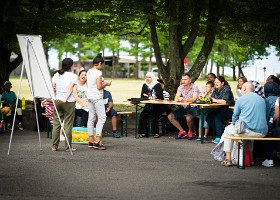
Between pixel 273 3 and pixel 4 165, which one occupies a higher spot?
pixel 273 3

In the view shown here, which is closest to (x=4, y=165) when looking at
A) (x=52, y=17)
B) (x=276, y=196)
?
(x=276, y=196)

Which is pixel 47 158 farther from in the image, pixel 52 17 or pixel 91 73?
pixel 52 17

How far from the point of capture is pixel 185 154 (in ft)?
43.3

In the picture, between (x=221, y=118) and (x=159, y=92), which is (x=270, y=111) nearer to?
(x=221, y=118)

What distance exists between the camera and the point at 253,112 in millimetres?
11430

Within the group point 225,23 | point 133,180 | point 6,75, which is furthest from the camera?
point 6,75

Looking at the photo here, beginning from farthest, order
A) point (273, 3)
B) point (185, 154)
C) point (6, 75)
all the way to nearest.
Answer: point (6, 75) → point (273, 3) → point (185, 154)

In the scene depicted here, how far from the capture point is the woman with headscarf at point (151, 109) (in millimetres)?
16812

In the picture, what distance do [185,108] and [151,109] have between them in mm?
872

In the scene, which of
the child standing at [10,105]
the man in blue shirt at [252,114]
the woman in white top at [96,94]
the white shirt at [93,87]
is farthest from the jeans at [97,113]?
the child standing at [10,105]

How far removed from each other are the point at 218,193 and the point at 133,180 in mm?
1492

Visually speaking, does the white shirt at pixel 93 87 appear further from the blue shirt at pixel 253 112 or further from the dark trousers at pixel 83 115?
the blue shirt at pixel 253 112

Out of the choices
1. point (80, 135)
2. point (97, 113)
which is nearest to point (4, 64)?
point (80, 135)

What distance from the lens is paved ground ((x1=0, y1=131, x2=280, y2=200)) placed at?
8688 mm
